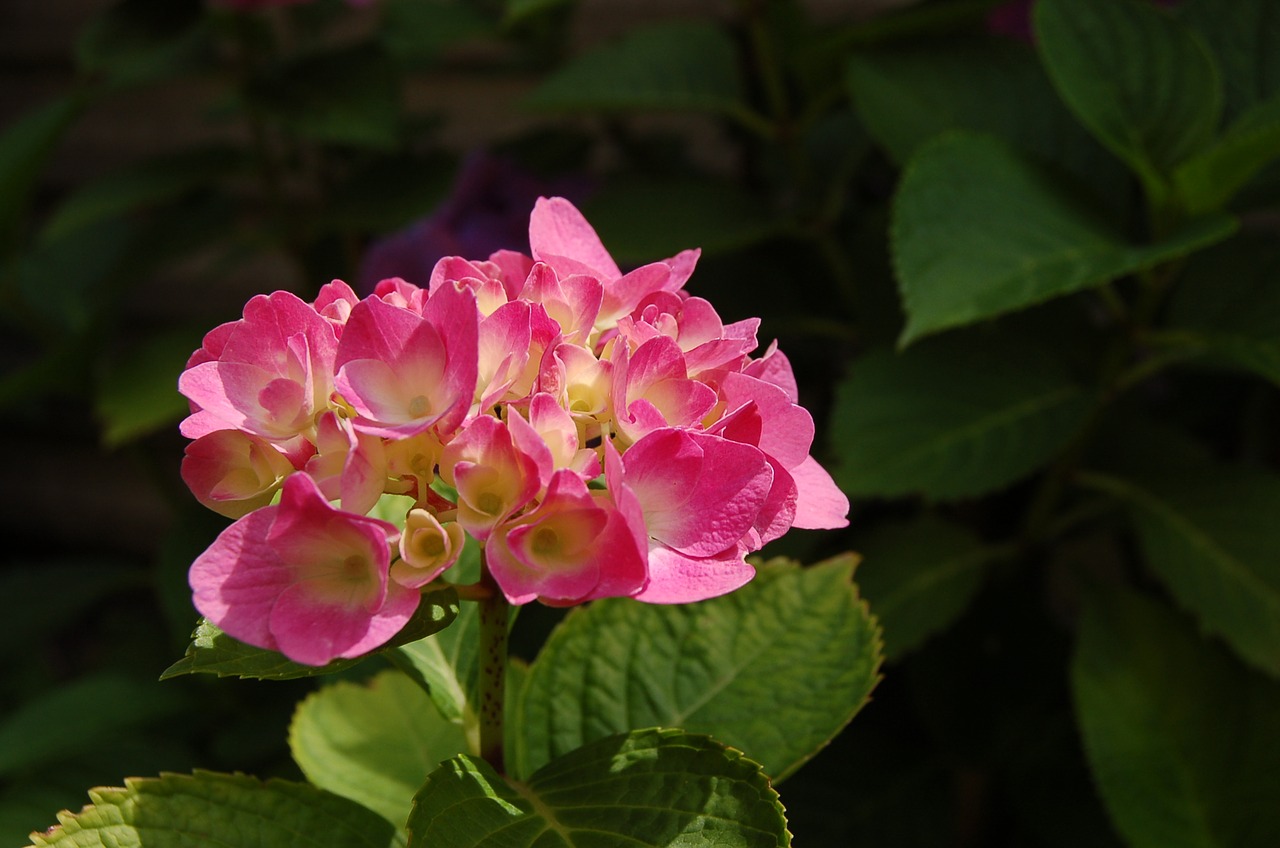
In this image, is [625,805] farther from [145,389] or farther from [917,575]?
[145,389]

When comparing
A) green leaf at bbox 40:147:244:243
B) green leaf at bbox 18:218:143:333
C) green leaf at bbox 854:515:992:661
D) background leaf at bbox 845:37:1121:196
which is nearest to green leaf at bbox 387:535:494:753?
green leaf at bbox 854:515:992:661

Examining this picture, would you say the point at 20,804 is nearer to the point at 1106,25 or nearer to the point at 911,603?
the point at 911,603

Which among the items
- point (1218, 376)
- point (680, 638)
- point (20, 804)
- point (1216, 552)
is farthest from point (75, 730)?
point (1218, 376)

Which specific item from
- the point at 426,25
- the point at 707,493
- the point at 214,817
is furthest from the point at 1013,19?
the point at 214,817

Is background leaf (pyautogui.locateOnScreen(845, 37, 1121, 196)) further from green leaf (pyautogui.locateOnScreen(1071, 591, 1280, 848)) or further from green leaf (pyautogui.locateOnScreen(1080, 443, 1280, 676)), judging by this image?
green leaf (pyautogui.locateOnScreen(1071, 591, 1280, 848))

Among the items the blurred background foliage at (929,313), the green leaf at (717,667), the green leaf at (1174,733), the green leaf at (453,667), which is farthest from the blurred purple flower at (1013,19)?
the green leaf at (453,667)
